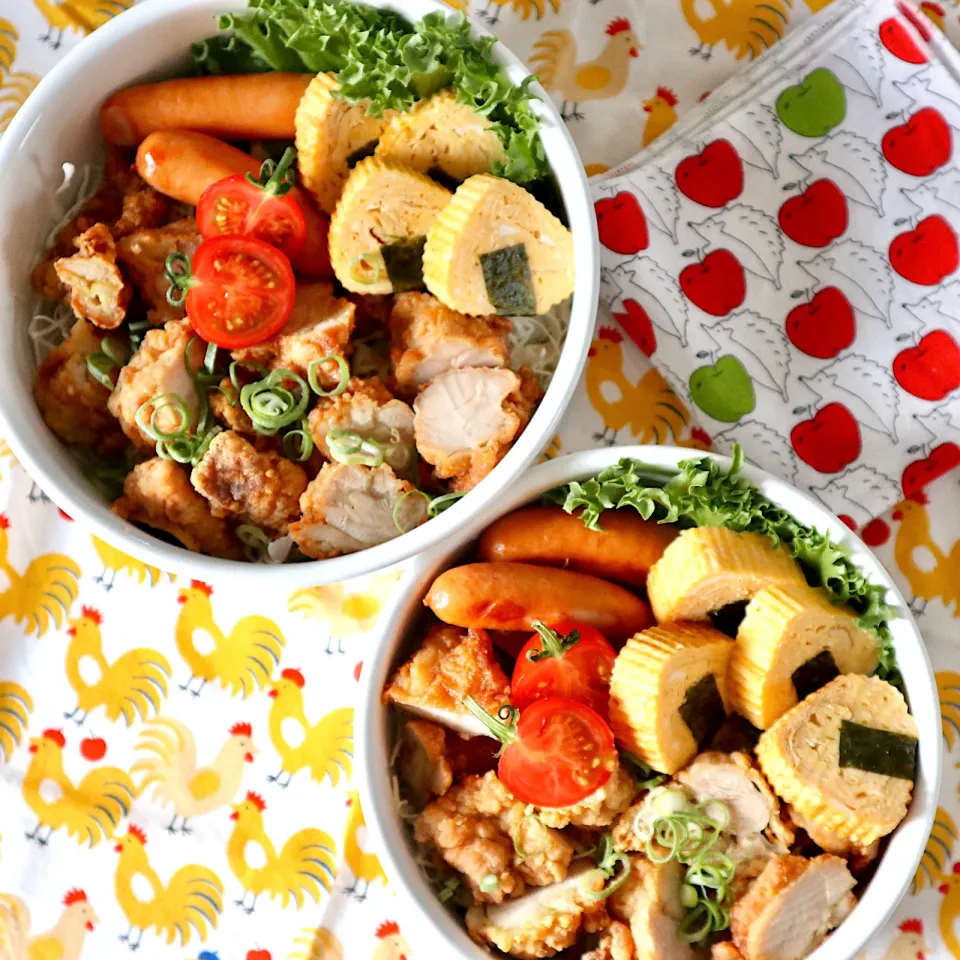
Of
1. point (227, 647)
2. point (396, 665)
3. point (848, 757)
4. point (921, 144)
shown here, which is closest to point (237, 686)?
point (227, 647)

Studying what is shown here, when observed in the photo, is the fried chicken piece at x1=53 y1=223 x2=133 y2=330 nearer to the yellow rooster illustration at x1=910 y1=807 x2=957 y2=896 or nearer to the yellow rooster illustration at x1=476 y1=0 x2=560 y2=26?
the yellow rooster illustration at x1=476 y1=0 x2=560 y2=26

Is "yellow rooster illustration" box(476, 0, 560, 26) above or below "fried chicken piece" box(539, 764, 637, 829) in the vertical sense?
above

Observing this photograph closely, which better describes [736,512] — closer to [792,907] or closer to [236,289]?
[792,907]

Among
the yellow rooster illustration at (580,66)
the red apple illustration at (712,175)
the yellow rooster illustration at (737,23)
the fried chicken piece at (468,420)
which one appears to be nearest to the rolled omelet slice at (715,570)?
the fried chicken piece at (468,420)

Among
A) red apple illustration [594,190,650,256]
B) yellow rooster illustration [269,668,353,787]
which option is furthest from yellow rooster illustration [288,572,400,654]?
red apple illustration [594,190,650,256]

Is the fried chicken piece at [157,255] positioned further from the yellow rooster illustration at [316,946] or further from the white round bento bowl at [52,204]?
the yellow rooster illustration at [316,946]

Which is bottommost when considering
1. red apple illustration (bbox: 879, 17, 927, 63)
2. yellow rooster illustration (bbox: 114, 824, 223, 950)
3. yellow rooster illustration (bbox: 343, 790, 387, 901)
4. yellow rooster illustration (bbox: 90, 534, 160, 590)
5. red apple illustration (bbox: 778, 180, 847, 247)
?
yellow rooster illustration (bbox: 114, 824, 223, 950)

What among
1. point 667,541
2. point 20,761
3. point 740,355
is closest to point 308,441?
point 667,541

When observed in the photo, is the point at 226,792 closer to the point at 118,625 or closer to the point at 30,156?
the point at 118,625
